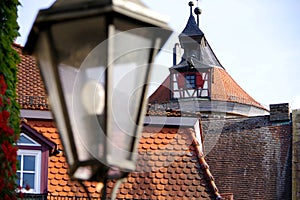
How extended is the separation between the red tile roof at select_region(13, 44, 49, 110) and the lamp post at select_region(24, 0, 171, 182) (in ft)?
34.9

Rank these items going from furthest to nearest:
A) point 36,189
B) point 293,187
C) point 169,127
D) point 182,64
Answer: point 182,64 → point 293,187 → point 169,127 → point 36,189

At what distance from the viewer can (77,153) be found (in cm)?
318

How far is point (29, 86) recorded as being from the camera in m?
14.9

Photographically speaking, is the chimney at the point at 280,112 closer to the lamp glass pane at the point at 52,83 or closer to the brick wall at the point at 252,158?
the brick wall at the point at 252,158

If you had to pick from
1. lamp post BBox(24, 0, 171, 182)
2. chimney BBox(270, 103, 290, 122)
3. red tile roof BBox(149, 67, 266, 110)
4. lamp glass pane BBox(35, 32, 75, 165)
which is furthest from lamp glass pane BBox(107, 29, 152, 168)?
red tile roof BBox(149, 67, 266, 110)

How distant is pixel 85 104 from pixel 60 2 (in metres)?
0.43

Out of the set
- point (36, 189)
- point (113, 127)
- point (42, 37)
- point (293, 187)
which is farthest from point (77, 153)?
point (293, 187)

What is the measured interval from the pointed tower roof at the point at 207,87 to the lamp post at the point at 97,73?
42.0m

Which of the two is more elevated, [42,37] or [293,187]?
[42,37]

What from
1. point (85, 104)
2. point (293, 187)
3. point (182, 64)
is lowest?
point (293, 187)

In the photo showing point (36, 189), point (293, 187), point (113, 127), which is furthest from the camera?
point (293, 187)

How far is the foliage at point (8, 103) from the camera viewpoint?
5.65 meters

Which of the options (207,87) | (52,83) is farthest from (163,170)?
(207,87)

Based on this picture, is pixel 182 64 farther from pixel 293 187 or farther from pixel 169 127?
pixel 169 127
